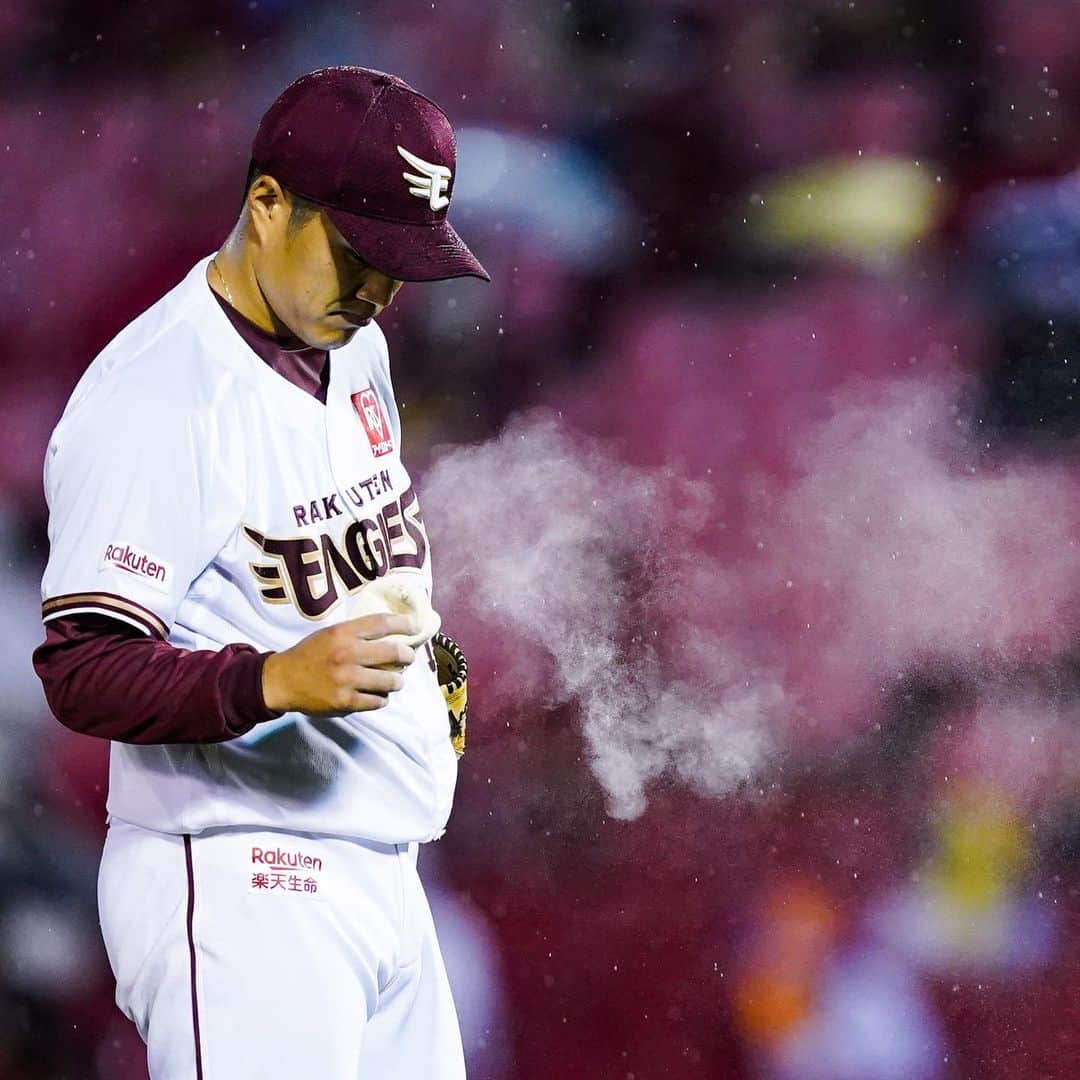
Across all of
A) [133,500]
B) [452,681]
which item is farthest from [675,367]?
[133,500]

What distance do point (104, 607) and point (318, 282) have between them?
0.33m

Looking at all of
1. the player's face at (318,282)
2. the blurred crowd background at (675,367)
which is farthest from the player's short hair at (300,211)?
the blurred crowd background at (675,367)

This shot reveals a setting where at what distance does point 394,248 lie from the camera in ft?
4.50

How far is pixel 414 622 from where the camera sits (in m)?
1.27

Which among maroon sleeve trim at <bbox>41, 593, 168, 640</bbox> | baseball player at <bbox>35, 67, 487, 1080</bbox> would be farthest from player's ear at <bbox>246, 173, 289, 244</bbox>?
maroon sleeve trim at <bbox>41, 593, 168, 640</bbox>

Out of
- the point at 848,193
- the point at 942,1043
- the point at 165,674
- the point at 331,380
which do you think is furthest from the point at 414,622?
the point at 942,1043

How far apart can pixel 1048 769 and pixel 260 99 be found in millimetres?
1532

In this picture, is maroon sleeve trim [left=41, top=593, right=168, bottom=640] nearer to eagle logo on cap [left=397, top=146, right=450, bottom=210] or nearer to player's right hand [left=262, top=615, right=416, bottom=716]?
player's right hand [left=262, top=615, right=416, bottom=716]

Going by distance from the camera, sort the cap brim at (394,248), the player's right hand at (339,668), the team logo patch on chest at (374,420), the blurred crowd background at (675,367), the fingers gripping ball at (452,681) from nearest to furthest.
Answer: the player's right hand at (339,668) → the cap brim at (394,248) → the team logo patch on chest at (374,420) → the fingers gripping ball at (452,681) → the blurred crowd background at (675,367)

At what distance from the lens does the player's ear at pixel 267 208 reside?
140 centimetres

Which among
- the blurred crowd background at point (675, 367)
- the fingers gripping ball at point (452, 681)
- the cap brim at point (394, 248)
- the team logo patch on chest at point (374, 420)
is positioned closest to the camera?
the cap brim at point (394, 248)

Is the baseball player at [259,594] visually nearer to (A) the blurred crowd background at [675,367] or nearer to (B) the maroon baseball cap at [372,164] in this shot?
(B) the maroon baseball cap at [372,164]

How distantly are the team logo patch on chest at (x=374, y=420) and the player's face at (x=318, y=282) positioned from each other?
144 mm

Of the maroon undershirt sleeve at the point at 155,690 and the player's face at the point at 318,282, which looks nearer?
the maroon undershirt sleeve at the point at 155,690
